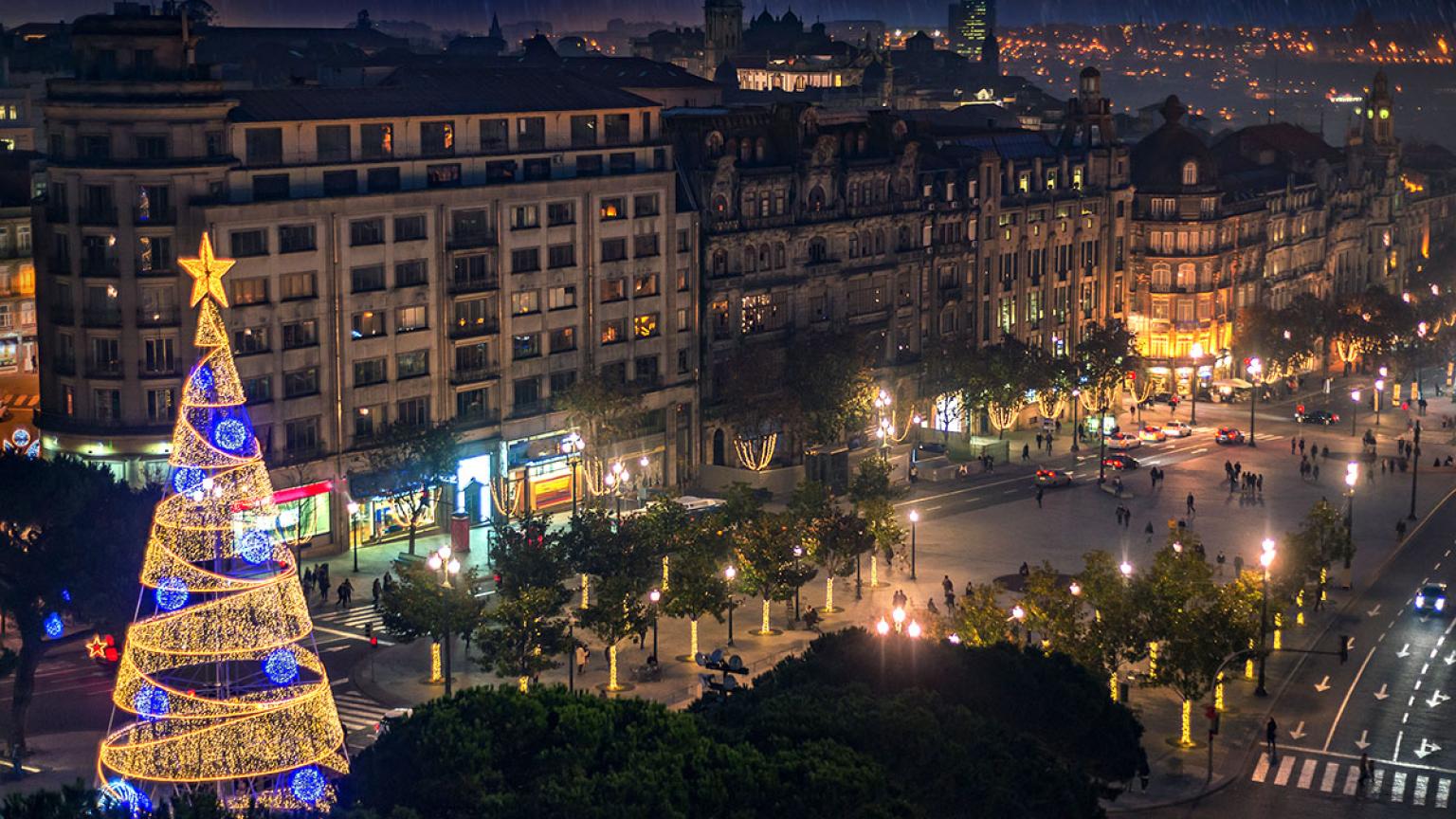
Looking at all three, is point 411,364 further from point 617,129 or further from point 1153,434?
point 1153,434

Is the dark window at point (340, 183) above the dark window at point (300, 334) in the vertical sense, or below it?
above

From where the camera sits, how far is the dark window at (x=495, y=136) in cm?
12625

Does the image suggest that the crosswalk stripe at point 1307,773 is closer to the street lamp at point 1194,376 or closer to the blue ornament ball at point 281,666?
the blue ornament ball at point 281,666

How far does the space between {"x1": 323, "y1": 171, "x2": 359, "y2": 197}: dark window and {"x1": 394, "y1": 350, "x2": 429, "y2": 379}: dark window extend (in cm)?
950

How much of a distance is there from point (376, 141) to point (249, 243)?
10.1 metres

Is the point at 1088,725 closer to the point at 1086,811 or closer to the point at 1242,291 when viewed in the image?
the point at 1086,811

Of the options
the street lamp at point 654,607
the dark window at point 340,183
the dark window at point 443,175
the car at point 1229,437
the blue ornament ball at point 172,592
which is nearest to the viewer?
the blue ornament ball at point 172,592

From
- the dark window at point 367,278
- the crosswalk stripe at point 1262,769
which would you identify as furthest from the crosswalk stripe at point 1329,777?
the dark window at point 367,278

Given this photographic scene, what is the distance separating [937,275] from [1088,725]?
86.4 metres

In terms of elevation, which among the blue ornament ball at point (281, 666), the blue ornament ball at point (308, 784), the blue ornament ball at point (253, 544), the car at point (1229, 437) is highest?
the blue ornament ball at point (253, 544)

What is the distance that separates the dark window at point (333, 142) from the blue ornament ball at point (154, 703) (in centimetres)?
5085

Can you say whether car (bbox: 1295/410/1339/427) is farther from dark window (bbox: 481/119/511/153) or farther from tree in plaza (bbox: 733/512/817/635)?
tree in plaza (bbox: 733/512/817/635)

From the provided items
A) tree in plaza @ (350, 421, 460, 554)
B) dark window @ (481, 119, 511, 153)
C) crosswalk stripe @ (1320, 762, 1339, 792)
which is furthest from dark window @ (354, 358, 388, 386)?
crosswalk stripe @ (1320, 762, 1339, 792)

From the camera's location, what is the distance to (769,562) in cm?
10469
